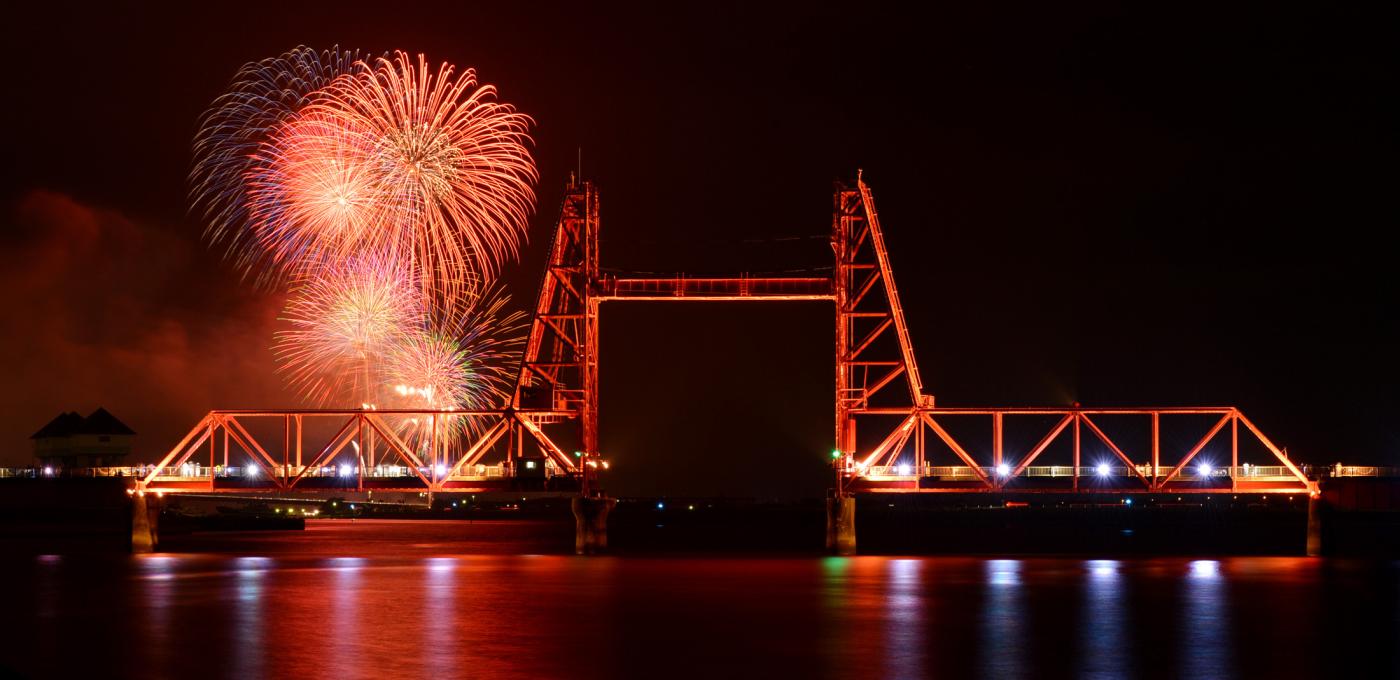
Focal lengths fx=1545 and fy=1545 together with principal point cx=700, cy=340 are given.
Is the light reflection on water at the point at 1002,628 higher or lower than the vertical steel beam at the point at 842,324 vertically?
lower

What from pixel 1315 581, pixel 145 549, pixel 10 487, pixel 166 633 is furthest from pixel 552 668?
pixel 10 487

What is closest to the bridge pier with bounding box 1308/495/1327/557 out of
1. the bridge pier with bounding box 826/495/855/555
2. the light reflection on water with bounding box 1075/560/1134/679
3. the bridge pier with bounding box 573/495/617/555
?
the light reflection on water with bounding box 1075/560/1134/679

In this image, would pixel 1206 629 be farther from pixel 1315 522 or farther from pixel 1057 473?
pixel 1315 522

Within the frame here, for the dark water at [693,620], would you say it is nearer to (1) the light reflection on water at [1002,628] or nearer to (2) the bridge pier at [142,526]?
(1) the light reflection on water at [1002,628]

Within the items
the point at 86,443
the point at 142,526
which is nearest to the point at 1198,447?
the point at 142,526

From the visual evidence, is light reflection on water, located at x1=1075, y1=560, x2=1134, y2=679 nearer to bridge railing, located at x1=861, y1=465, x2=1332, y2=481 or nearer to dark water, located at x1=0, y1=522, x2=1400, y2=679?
dark water, located at x1=0, y1=522, x2=1400, y2=679

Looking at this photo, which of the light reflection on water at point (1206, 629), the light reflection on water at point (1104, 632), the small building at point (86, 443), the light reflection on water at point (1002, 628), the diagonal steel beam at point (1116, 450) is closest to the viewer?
the light reflection on water at point (1104, 632)

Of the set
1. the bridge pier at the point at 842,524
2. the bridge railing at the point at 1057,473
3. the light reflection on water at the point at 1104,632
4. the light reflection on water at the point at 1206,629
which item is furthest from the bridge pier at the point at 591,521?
the light reflection on water at the point at 1206,629

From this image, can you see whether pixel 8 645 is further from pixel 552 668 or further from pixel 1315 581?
pixel 1315 581
